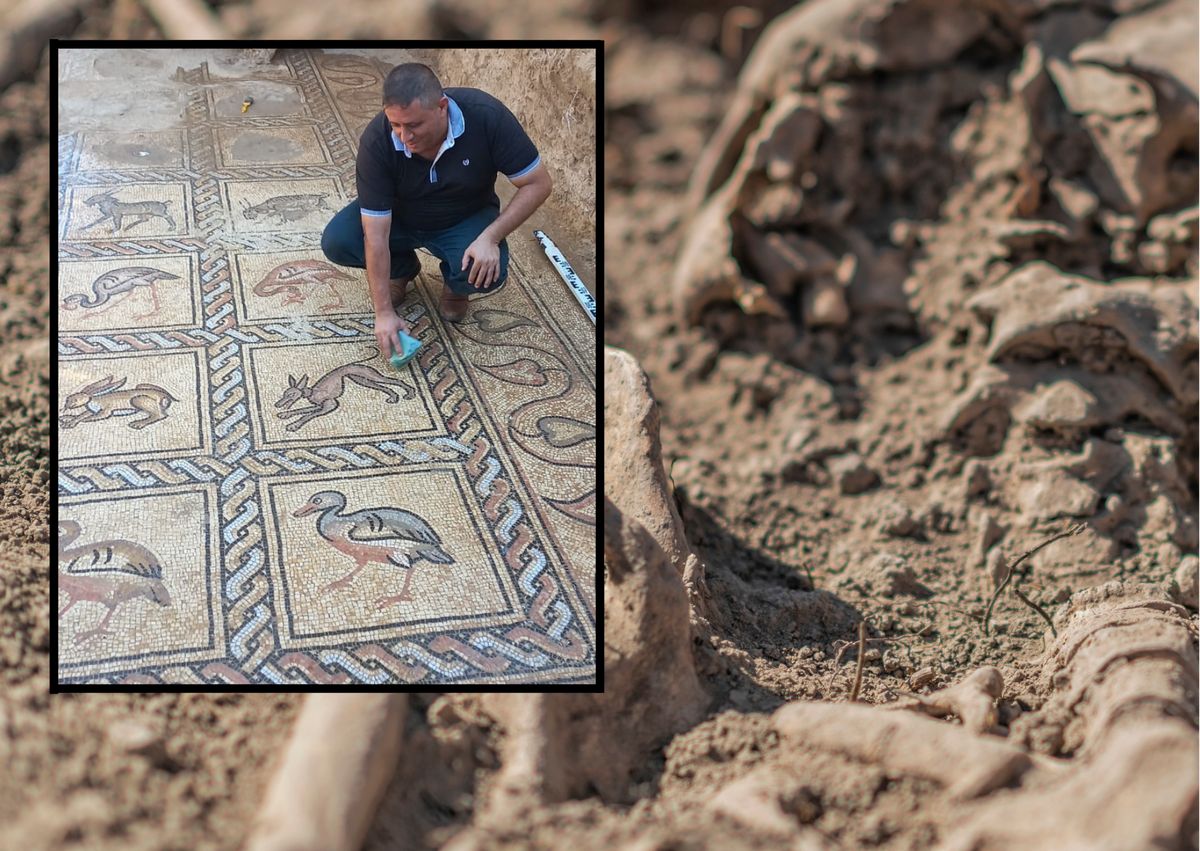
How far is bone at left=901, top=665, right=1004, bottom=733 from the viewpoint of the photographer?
89.7 inches

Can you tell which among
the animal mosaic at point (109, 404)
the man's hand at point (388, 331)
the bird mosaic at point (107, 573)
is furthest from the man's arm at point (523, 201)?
the bird mosaic at point (107, 573)

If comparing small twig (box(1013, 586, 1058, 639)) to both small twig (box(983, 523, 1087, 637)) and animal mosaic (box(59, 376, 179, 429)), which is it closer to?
small twig (box(983, 523, 1087, 637))

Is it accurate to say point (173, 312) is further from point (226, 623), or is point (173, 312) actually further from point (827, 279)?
point (827, 279)

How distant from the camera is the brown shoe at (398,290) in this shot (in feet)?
7.79

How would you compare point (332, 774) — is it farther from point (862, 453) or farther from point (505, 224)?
point (862, 453)

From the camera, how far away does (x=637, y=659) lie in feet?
7.61

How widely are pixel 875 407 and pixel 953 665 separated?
1377 millimetres

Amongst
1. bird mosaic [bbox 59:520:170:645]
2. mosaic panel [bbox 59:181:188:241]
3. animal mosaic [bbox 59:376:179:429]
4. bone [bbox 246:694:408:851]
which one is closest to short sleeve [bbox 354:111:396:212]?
mosaic panel [bbox 59:181:188:241]

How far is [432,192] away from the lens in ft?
7.66

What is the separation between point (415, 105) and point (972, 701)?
1.53 m

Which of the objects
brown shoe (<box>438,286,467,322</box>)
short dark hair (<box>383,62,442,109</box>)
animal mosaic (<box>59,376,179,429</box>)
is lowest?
animal mosaic (<box>59,376,179,429</box>)

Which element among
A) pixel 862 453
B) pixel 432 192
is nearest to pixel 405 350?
pixel 432 192

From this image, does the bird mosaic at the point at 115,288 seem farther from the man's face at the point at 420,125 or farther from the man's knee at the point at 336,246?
the man's face at the point at 420,125

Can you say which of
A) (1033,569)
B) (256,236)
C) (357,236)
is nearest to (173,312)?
(256,236)
